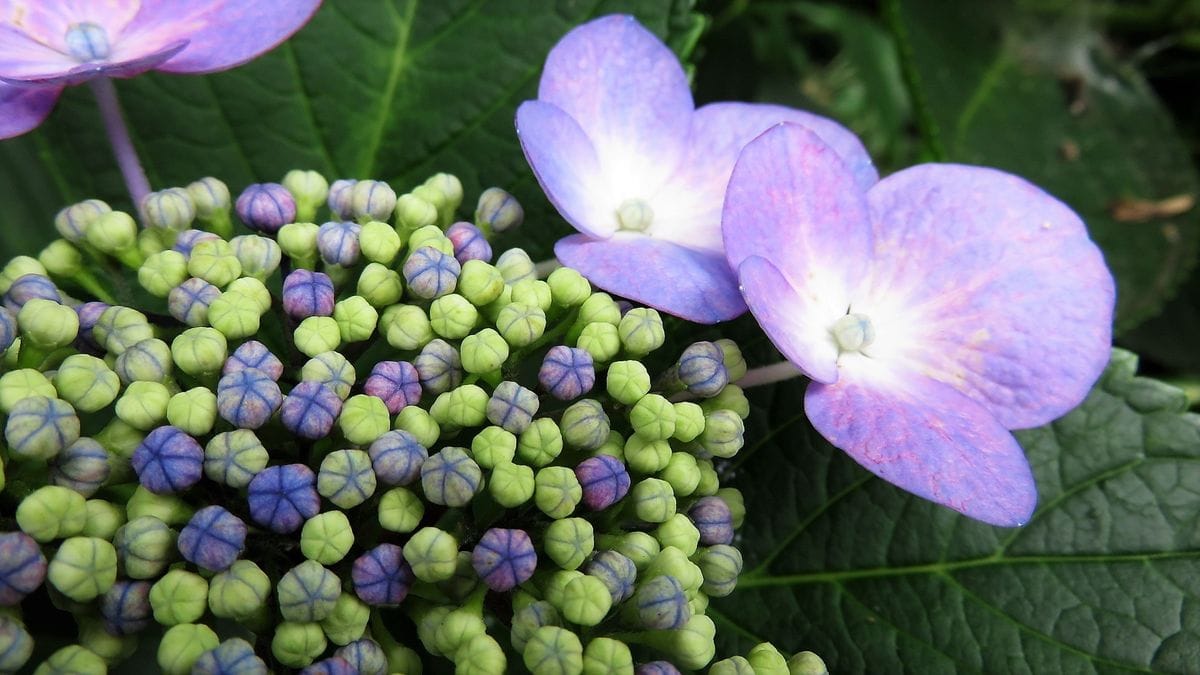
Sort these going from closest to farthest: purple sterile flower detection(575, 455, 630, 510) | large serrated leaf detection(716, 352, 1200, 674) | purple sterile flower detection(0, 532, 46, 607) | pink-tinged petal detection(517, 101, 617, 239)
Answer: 1. purple sterile flower detection(0, 532, 46, 607)
2. purple sterile flower detection(575, 455, 630, 510)
3. pink-tinged petal detection(517, 101, 617, 239)
4. large serrated leaf detection(716, 352, 1200, 674)

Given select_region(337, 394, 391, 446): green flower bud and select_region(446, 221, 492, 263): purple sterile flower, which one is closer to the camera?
select_region(337, 394, 391, 446): green flower bud

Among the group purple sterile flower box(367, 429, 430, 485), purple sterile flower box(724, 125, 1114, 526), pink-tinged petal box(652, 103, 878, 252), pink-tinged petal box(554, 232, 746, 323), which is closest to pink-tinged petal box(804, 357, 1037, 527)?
purple sterile flower box(724, 125, 1114, 526)

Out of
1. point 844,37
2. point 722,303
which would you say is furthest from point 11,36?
point 844,37

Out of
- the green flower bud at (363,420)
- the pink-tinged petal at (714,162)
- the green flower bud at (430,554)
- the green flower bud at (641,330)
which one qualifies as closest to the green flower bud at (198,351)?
the green flower bud at (363,420)

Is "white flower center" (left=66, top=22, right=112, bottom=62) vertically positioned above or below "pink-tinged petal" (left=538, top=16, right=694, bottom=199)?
above

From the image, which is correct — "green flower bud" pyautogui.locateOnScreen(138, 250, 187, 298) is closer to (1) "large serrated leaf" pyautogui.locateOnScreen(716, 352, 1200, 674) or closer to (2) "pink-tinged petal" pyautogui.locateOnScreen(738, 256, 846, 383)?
(2) "pink-tinged petal" pyautogui.locateOnScreen(738, 256, 846, 383)

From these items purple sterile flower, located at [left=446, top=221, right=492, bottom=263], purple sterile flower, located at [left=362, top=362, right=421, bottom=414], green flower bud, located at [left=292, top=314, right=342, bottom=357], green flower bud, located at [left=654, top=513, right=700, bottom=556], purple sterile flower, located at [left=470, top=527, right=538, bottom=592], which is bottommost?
green flower bud, located at [left=654, top=513, right=700, bottom=556]

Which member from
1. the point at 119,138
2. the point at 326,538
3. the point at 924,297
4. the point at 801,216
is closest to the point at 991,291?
the point at 924,297
